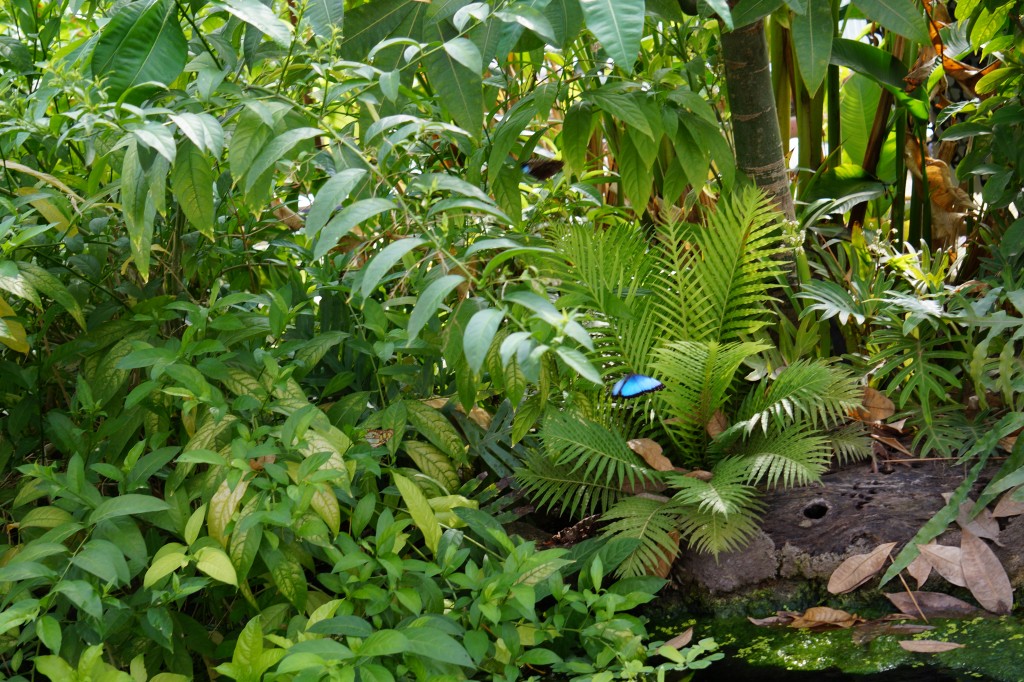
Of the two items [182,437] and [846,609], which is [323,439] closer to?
[182,437]

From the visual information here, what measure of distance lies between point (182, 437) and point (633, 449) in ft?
2.77

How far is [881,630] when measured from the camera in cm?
150

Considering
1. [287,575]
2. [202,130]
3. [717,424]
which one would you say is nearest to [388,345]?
[287,575]

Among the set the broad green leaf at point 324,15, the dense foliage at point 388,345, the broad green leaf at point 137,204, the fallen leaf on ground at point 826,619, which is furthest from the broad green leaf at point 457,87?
the fallen leaf on ground at point 826,619

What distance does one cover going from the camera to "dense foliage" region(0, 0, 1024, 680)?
3.93 feet

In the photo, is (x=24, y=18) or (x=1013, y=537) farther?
(x=24, y=18)

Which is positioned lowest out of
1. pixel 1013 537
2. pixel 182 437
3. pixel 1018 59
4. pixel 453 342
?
pixel 1013 537

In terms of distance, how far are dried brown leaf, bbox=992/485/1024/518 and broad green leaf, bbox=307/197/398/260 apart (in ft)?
3.98

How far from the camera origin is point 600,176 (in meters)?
2.26

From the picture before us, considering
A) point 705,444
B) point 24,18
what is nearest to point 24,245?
point 24,18

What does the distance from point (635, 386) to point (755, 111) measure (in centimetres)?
69

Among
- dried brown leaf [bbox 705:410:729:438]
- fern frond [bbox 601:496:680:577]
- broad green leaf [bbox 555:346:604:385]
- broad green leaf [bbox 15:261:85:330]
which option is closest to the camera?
broad green leaf [bbox 555:346:604:385]

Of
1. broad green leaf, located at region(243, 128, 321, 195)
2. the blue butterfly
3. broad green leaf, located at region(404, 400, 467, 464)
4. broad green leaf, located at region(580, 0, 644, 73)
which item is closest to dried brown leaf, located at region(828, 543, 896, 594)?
the blue butterfly

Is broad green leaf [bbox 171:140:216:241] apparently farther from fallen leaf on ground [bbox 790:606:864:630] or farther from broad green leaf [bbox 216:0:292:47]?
fallen leaf on ground [bbox 790:606:864:630]
